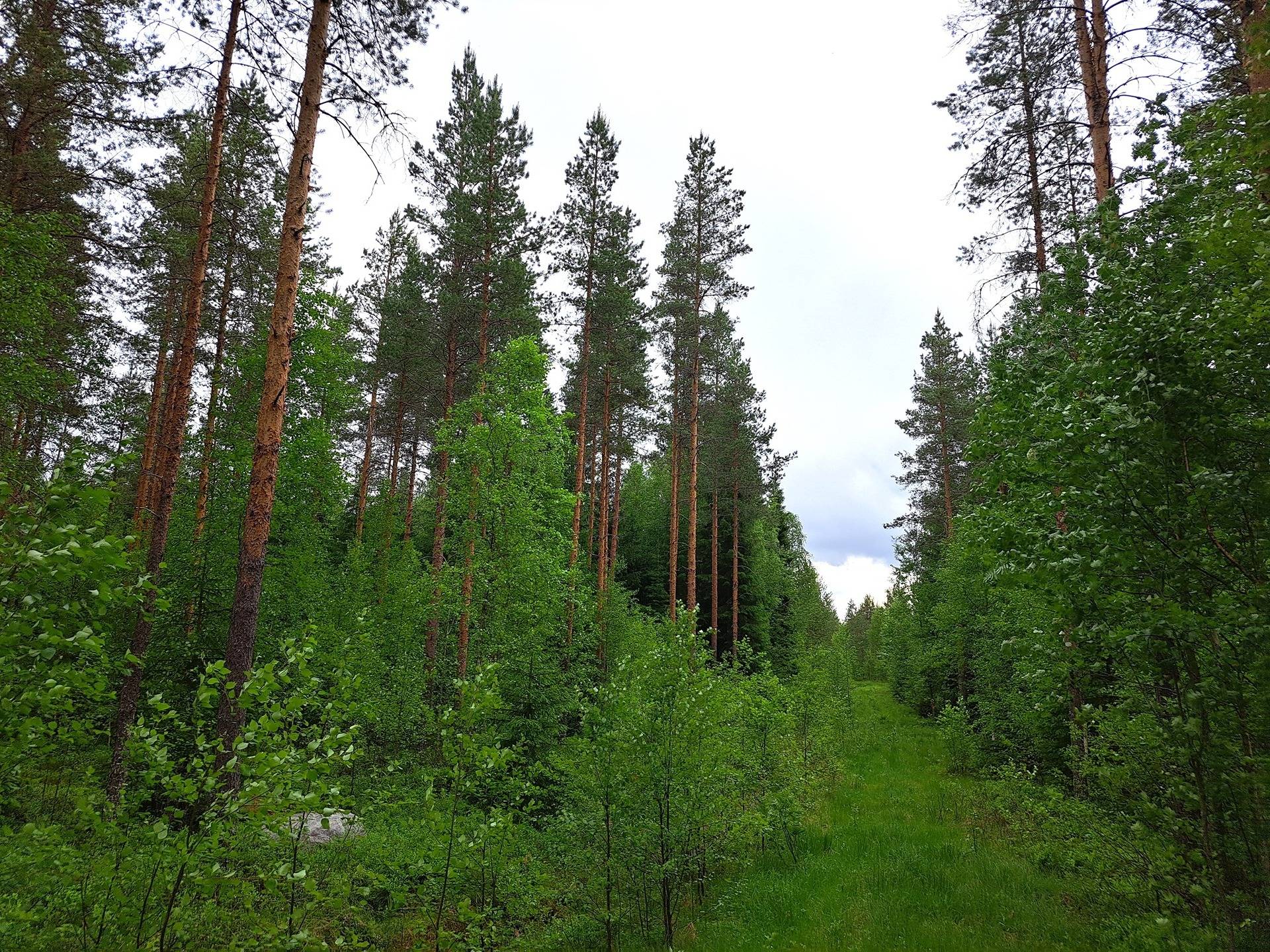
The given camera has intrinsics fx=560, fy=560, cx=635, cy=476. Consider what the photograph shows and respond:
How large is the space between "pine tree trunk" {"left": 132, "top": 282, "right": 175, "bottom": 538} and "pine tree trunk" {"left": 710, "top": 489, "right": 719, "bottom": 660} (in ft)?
68.2

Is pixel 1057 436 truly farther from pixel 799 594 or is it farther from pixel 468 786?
pixel 799 594

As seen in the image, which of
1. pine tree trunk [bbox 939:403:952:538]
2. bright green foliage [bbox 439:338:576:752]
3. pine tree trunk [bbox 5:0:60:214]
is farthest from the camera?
pine tree trunk [bbox 939:403:952:538]

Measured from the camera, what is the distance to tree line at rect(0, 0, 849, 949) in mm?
3627

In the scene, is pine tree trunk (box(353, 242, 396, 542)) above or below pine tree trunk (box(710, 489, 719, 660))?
above

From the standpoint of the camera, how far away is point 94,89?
11.1 metres

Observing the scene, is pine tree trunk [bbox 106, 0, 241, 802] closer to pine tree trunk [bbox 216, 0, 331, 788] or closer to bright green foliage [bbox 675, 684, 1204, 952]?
pine tree trunk [bbox 216, 0, 331, 788]

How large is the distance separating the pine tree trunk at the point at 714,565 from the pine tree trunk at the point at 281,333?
21.3 m

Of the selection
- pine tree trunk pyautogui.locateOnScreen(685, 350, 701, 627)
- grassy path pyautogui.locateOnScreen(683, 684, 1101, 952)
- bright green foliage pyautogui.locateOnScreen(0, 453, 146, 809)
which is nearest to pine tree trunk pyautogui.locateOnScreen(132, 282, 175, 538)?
bright green foliage pyautogui.locateOnScreen(0, 453, 146, 809)

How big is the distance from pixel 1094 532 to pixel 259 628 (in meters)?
15.9

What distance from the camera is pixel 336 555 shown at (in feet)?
86.6

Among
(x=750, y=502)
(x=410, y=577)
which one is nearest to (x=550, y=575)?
(x=410, y=577)

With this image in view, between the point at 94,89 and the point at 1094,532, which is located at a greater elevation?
the point at 94,89

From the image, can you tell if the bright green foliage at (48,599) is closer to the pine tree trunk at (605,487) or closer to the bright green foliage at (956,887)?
the bright green foliage at (956,887)

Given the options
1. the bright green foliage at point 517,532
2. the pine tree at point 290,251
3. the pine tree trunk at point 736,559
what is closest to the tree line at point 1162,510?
the pine tree at point 290,251
